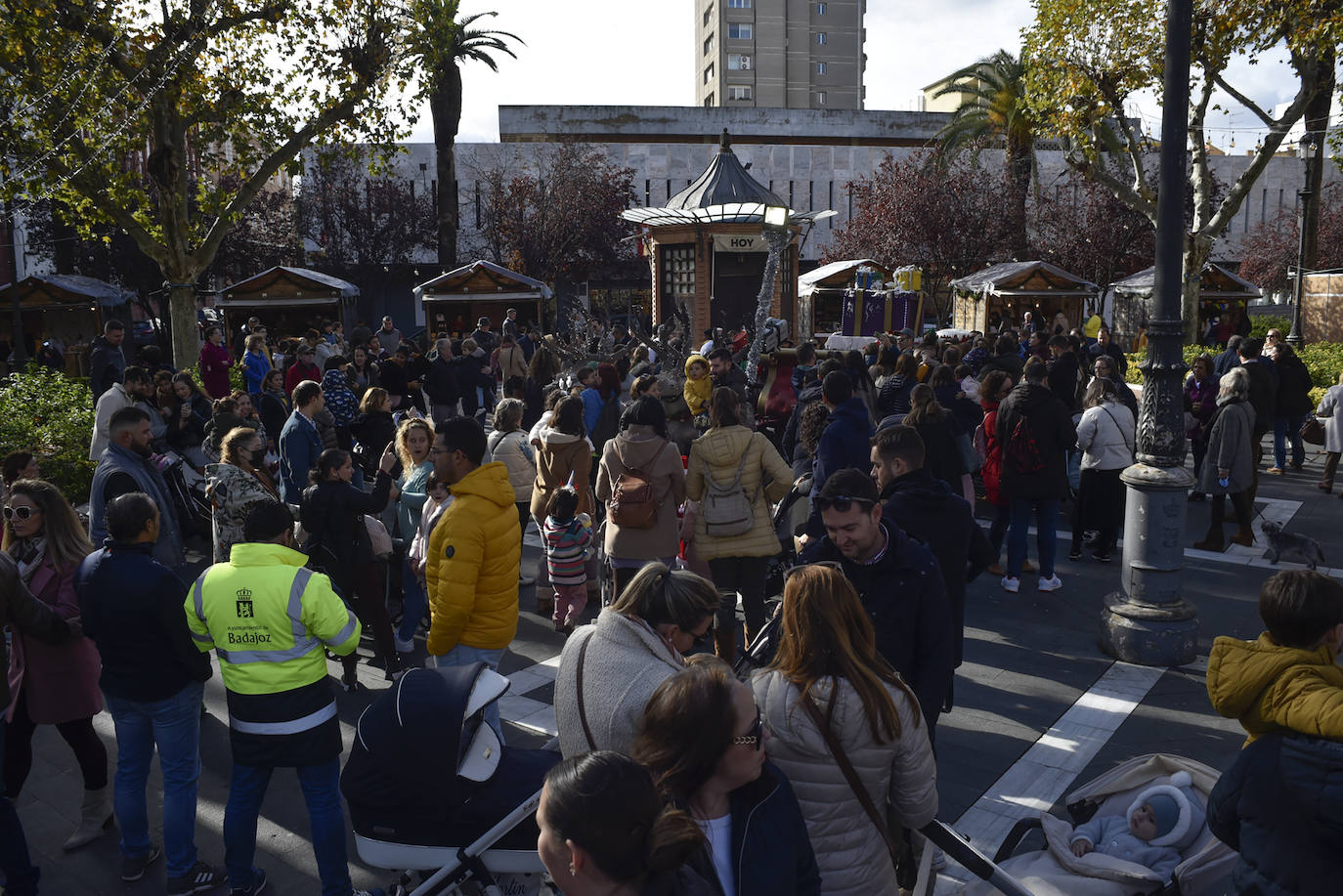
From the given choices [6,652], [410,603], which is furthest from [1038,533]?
[6,652]

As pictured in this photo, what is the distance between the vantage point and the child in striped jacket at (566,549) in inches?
279

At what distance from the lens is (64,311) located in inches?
1062

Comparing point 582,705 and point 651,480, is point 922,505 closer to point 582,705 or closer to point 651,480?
point 651,480

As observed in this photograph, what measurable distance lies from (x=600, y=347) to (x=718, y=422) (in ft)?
43.5

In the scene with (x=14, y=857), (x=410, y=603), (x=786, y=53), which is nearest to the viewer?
(x=14, y=857)

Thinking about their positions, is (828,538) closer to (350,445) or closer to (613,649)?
(613,649)

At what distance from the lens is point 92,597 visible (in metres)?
4.02

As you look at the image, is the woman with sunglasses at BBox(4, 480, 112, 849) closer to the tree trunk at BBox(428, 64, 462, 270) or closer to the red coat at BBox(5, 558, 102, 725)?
the red coat at BBox(5, 558, 102, 725)

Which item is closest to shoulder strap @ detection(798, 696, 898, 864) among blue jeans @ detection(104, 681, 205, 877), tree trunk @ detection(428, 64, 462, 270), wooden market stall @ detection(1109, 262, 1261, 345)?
blue jeans @ detection(104, 681, 205, 877)

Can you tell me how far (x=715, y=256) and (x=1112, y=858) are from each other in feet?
61.7

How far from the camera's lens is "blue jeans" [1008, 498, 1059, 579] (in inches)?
314

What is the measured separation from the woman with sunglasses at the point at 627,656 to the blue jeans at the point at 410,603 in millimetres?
4008

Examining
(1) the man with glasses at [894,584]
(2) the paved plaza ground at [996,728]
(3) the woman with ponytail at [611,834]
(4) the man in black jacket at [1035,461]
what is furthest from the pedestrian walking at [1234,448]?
(3) the woman with ponytail at [611,834]

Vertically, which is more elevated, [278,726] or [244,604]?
[244,604]
